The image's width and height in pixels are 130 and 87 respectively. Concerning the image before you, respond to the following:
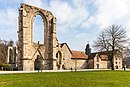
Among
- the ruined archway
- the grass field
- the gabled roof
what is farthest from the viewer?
the gabled roof

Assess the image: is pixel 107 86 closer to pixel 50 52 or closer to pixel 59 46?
pixel 50 52

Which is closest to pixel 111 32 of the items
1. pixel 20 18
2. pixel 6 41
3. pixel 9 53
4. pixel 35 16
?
pixel 35 16

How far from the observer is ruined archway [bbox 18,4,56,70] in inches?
1633

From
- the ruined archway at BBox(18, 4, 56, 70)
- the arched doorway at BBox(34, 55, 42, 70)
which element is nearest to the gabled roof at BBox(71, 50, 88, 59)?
the ruined archway at BBox(18, 4, 56, 70)

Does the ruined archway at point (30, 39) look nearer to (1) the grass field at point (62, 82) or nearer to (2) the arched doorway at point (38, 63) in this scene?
(2) the arched doorway at point (38, 63)

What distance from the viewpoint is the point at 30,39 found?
4300 cm

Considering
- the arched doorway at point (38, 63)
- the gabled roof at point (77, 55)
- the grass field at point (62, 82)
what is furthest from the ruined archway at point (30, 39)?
the grass field at point (62, 82)

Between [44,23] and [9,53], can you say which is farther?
[9,53]

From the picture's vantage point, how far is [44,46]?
157 feet

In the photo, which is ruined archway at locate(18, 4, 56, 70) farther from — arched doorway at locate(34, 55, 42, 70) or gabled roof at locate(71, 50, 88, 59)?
gabled roof at locate(71, 50, 88, 59)

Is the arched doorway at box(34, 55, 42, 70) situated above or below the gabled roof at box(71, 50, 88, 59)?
below

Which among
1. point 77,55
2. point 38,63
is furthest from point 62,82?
point 77,55

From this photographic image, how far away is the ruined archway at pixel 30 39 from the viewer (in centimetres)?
4147

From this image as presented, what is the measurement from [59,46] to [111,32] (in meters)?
15.9
